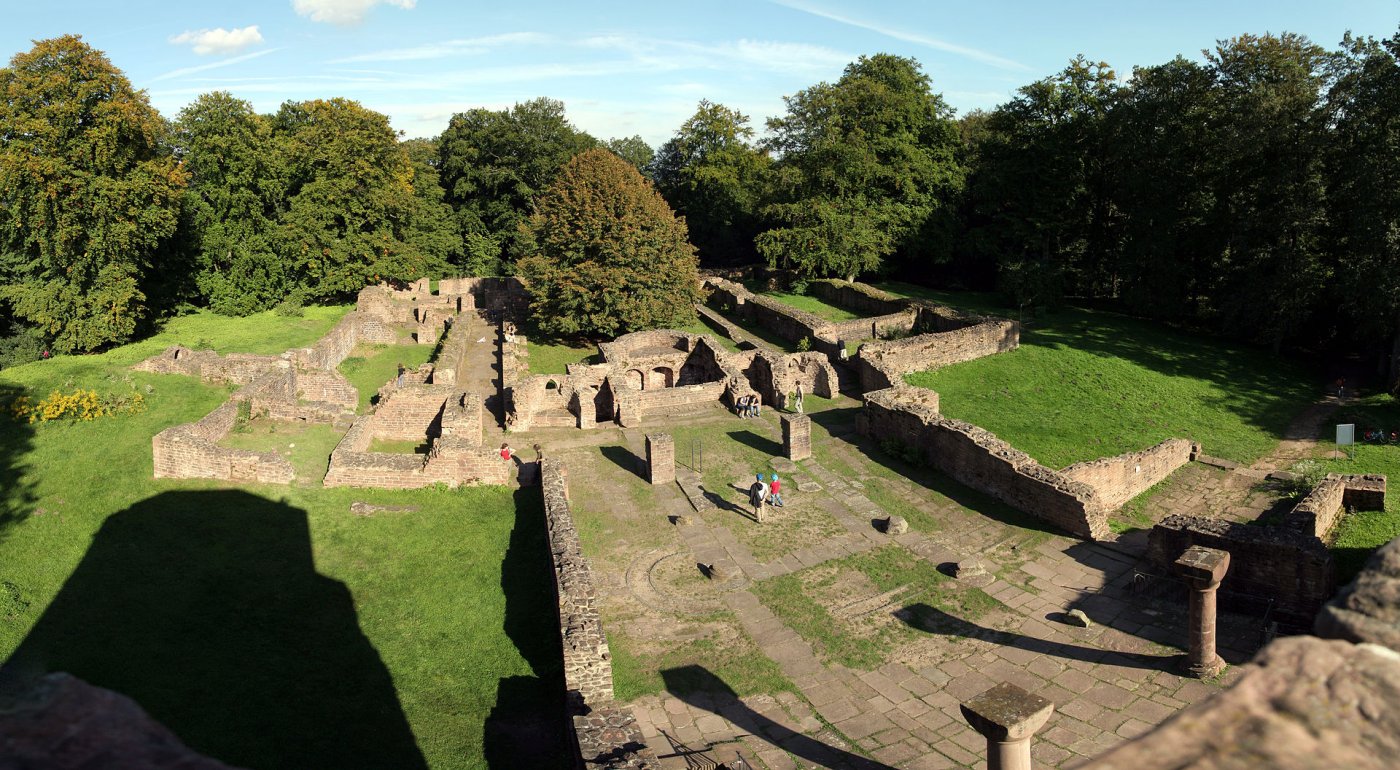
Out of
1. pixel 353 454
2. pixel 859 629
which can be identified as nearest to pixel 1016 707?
pixel 859 629

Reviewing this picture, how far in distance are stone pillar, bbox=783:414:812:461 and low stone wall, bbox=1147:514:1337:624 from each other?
31.1 ft

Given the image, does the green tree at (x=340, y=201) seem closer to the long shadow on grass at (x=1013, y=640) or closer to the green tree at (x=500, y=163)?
the green tree at (x=500, y=163)

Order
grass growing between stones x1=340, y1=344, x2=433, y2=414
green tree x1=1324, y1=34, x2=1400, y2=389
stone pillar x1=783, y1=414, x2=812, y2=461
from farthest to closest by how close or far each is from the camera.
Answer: grass growing between stones x1=340, y1=344, x2=433, y2=414 < green tree x1=1324, y1=34, x2=1400, y2=389 < stone pillar x1=783, y1=414, x2=812, y2=461

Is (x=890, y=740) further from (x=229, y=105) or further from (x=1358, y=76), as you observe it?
(x=229, y=105)

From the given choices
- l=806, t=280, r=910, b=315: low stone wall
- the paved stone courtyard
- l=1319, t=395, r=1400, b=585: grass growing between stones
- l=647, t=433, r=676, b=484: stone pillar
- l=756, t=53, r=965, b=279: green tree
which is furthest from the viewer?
l=756, t=53, r=965, b=279: green tree

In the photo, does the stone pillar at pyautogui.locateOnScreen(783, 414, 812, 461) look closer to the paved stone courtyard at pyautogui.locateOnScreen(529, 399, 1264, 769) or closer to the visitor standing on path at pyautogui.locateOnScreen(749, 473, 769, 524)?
the paved stone courtyard at pyautogui.locateOnScreen(529, 399, 1264, 769)

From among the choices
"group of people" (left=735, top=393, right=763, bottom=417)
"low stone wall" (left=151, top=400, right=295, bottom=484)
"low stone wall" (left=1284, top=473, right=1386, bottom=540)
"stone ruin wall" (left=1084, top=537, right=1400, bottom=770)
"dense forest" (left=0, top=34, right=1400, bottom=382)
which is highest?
"dense forest" (left=0, top=34, right=1400, bottom=382)

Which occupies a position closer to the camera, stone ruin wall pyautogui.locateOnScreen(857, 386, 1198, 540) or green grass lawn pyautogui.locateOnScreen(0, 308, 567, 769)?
green grass lawn pyautogui.locateOnScreen(0, 308, 567, 769)

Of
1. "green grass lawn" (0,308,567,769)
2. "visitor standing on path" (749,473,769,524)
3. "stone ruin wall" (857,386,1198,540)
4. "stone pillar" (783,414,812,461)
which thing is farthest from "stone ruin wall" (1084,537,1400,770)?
"stone pillar" (783,414,812,461)

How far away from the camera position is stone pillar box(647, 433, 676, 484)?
65.4 feet

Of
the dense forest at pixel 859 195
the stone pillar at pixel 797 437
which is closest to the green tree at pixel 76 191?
the dense forest at pixel 859 195

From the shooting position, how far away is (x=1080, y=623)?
1325cm

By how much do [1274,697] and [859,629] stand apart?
37.6 ft

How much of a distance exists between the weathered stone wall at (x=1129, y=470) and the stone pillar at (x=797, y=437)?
20.7ft
